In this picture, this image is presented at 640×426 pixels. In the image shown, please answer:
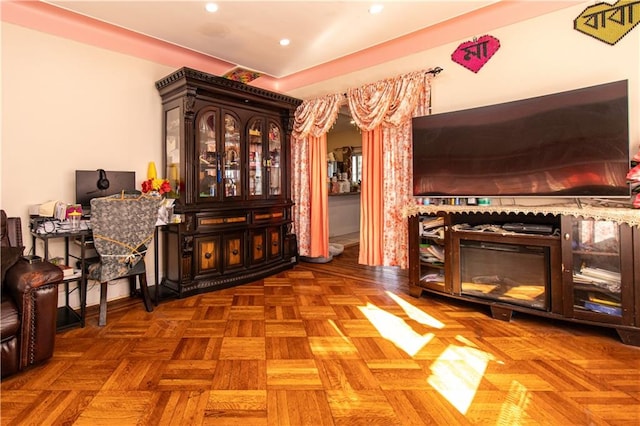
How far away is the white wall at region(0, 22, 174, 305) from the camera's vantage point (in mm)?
2602

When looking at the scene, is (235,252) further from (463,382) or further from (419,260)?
(463,382)

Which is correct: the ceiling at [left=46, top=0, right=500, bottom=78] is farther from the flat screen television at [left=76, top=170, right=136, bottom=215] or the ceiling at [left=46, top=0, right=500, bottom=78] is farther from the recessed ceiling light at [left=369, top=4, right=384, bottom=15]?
the flat screen television at [left=76, top=170, right=136, bottom=215]

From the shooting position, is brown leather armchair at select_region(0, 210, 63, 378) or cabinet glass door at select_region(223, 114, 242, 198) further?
Answer: cabinet glass door at select_region(223, 114, 242, 198)

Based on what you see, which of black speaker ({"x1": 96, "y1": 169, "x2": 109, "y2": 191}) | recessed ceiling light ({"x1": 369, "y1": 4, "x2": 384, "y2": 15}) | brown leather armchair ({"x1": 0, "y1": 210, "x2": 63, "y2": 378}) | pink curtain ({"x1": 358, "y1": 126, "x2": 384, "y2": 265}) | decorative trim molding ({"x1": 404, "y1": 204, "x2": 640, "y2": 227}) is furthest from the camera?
pink curtain ({"x1": 358, "y1": 126, "x2": 384, "y2": 265})

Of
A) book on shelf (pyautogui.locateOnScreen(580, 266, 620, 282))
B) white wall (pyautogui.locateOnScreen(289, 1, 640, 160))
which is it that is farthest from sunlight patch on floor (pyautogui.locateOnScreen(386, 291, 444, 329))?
white wall (pyautogui.locateOnScreen(289, 1, 640, 160))

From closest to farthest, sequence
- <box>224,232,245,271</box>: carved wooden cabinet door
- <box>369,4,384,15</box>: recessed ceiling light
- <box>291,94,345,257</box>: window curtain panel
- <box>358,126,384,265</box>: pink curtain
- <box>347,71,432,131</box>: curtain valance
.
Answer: <box>369,4,384,15</box>: recessed ceiling light, <box>347,71,432,131</box>: curtain valance, <box>224,232,245,271</box>: carved wooden cabinet door, <box>358,126,384,265</box>: pink curtain, <box>291,94,345,257</box>: window curtain panel

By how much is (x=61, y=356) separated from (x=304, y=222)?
9.89 ft

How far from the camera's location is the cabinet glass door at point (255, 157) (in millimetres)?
3838

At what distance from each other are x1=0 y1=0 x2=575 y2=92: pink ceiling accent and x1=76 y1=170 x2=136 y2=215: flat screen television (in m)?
1.21

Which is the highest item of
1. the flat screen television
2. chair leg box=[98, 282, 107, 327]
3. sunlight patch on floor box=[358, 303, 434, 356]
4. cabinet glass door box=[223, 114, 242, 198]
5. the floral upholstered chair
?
cabinet glass door box=[223, 114, 242, 198]

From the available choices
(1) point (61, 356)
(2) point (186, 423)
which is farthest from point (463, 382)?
(1) point (61, 356)

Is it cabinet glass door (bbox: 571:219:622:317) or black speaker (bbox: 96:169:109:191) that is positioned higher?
black speaker (bbox: 96:169:109:191)

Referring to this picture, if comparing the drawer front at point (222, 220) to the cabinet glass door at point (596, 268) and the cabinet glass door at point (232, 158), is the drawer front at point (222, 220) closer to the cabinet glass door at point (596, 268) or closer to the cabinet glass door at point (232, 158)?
the cabinet glass door at point (232, 158)

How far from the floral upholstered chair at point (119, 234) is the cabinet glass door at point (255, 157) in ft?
4.25
